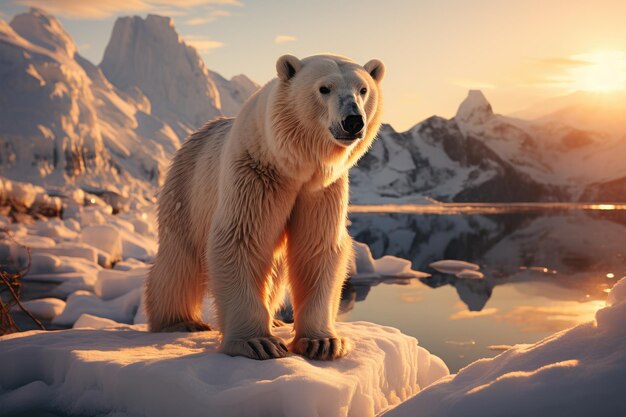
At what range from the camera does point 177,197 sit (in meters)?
4.18

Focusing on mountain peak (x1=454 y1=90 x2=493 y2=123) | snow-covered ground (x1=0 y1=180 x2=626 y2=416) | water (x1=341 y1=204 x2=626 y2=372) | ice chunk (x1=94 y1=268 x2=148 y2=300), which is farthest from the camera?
mountain peak (x1=454 y1=90 x2=493 y2=123)

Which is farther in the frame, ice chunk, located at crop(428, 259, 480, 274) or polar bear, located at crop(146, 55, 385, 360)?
ice chunk, located at crop(428, 259, 480, 274)

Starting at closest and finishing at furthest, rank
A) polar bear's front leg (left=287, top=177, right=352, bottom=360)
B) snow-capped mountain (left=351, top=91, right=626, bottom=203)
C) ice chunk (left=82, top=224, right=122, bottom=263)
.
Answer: polar bear's front leg (left=287, top=177, right=352, bottom=360) → ice chunk (left=82, top=224, right=122, bottom=263) → snow-capped mountain (left=351, top=91, right=626, bottom=203)

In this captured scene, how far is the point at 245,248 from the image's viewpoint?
10.6ft

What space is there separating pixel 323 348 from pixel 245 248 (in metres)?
0.71

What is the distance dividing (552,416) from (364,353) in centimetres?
159

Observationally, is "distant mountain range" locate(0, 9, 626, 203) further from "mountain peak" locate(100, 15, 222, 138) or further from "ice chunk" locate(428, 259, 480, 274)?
"ice chunk" locate(428, 259, 480, 274)

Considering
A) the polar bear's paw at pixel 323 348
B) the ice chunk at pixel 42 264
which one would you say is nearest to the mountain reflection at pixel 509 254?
the ice chunk at pixel 42 264

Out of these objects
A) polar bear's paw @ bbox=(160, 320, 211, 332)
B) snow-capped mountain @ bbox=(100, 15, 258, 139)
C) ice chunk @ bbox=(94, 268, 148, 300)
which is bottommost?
ice chunk @ bbox=(94, 268, 148, 300)

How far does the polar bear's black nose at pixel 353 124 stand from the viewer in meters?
2.85

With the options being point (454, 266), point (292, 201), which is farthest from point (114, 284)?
point (454, 266)

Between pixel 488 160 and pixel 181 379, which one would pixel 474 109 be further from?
pixel 181 379

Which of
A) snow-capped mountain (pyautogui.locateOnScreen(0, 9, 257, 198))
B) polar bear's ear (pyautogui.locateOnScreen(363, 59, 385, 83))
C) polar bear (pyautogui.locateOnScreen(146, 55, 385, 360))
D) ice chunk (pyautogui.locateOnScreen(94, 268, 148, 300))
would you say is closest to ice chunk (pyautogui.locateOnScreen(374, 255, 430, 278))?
ice chunk (pyautogui.locateOnScreen(94, 268, 148, 300))

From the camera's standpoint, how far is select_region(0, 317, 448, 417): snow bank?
251 cm
